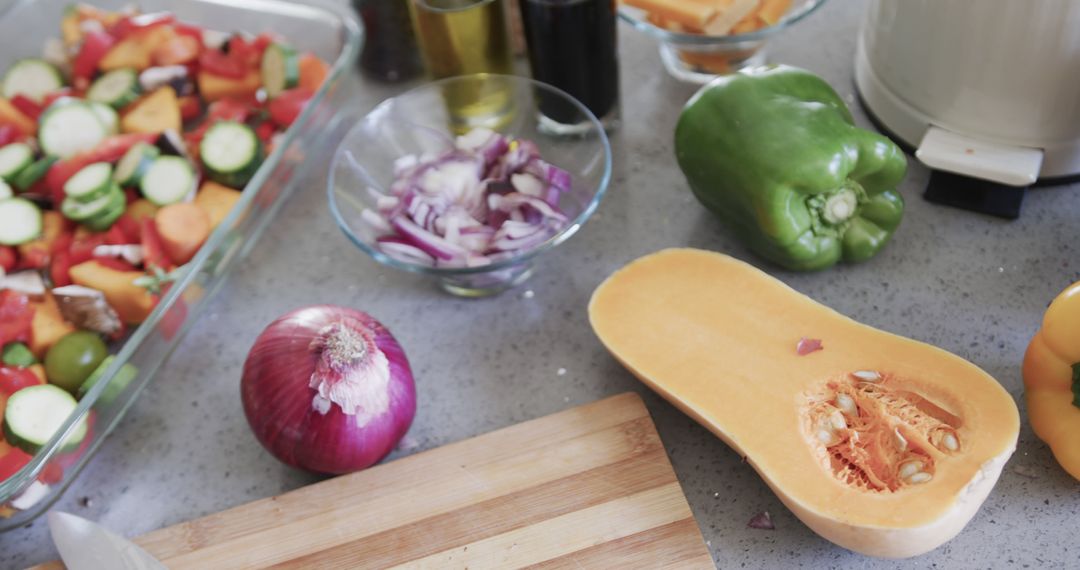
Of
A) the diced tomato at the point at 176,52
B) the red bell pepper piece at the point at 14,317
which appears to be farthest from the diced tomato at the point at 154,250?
the diced tomato at the point at 176,52

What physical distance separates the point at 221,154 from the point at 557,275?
432 mm

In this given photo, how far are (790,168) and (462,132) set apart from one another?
43cm

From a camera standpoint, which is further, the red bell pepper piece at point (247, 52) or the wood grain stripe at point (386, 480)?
the red bell pepper piece at point (247, 52)

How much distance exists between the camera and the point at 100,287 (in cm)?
111

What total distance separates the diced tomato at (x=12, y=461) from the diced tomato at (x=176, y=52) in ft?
2.03

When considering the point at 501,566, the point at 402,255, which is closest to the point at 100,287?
the point at 402,255

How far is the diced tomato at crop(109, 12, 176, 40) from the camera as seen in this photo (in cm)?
142

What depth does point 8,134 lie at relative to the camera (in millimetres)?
1320

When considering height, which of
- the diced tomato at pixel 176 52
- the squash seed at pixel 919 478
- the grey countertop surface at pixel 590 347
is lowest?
the grey countertop surface at pixel 590 347

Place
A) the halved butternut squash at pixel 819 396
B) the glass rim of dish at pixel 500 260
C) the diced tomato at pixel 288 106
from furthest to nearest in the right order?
1. the diced tomato at pixel 288 106
2. the glass rim of dish at pixel 500 260
3. the halved butternut squash at pixel 819 396

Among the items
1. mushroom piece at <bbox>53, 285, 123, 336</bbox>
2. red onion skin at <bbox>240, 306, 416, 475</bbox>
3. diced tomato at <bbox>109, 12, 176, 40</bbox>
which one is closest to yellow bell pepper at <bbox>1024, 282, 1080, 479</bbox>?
red onion skin at <bbox>240, 306, 416, 475</bbox>

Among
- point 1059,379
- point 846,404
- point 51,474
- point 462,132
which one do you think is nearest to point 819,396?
point 846,404

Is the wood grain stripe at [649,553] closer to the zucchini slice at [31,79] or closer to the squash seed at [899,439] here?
the squash seed at [899,439]

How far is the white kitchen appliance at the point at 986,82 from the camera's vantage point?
97 cm
